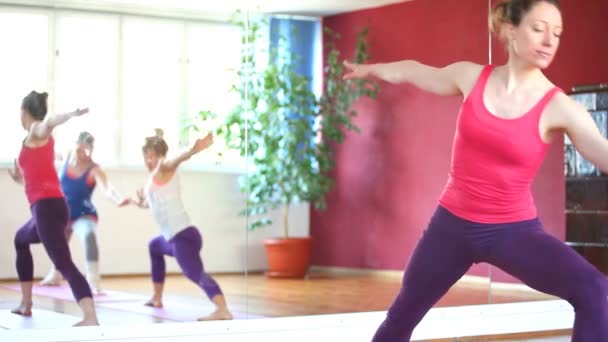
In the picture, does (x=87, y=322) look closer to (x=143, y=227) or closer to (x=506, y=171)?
(x=143, y=227)

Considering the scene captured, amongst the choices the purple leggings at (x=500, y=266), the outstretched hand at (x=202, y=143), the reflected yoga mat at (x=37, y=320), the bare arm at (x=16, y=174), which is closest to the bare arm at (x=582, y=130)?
the purple leggings at (x=500, y=266)

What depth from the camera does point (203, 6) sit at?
435 centimetres

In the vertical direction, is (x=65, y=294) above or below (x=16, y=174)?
below

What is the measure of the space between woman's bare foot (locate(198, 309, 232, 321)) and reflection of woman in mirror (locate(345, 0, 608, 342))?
1484 mm

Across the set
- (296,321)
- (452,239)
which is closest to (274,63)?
(296,321)

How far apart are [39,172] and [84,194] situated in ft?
0.66

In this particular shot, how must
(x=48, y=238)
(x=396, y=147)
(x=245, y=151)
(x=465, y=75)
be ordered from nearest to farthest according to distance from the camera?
(x=465, y=75) < (x=48, y=238) < (x=245, y=151) < (x=396, y=147)

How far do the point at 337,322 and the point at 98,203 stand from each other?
125 centimetres

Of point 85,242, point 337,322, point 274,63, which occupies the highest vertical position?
point 274,63

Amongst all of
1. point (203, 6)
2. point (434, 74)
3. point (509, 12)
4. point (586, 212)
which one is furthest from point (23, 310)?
point (586, 212)

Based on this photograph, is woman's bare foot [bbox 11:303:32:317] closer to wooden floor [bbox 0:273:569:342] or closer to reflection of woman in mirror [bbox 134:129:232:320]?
wooden floor [bbox 0:273:569:342]

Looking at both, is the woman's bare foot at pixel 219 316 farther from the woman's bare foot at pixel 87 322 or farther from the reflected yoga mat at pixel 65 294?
the woman's bare foot at pixel 87 322

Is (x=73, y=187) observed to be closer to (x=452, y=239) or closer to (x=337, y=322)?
(x=337, y=322)

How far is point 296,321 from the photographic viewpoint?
4.52 meters
